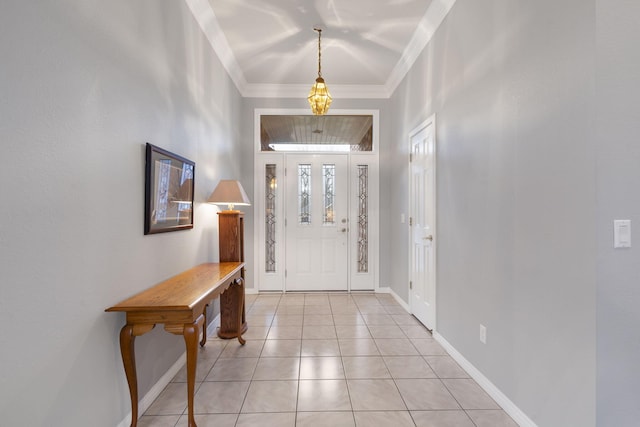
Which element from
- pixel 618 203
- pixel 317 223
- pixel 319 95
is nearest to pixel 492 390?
pixel 618 203

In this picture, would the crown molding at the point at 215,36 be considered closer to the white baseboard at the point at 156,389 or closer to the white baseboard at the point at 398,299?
the white baseboard at the point at 156,389

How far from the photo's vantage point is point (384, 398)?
2.08 meters

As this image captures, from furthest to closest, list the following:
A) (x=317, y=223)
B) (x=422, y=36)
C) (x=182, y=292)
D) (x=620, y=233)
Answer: (x=317, y=223), (x=422, y=36), (x=182, y=292), (x=620, y=233)

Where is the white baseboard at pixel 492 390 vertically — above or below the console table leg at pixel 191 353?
below

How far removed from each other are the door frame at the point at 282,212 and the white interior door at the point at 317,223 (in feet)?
0.30

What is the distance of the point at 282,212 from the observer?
15.6ft

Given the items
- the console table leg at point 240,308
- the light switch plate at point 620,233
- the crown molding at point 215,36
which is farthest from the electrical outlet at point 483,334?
the crown molding at point 215,36

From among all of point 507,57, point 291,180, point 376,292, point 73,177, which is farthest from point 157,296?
point 376,292

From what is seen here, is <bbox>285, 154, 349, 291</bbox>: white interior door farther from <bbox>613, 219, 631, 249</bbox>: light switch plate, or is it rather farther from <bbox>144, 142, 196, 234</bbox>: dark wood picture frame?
<bbox>613, 219, 631, 249</bbox>: light switch plate

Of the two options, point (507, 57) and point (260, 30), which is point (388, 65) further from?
point (507, 57)

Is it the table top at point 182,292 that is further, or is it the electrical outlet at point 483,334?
the electrical outlet at point 483,334

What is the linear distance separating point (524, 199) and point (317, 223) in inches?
128

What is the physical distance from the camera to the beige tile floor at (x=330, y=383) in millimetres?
1883

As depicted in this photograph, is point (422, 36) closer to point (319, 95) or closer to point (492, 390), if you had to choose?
point (319, 95)
